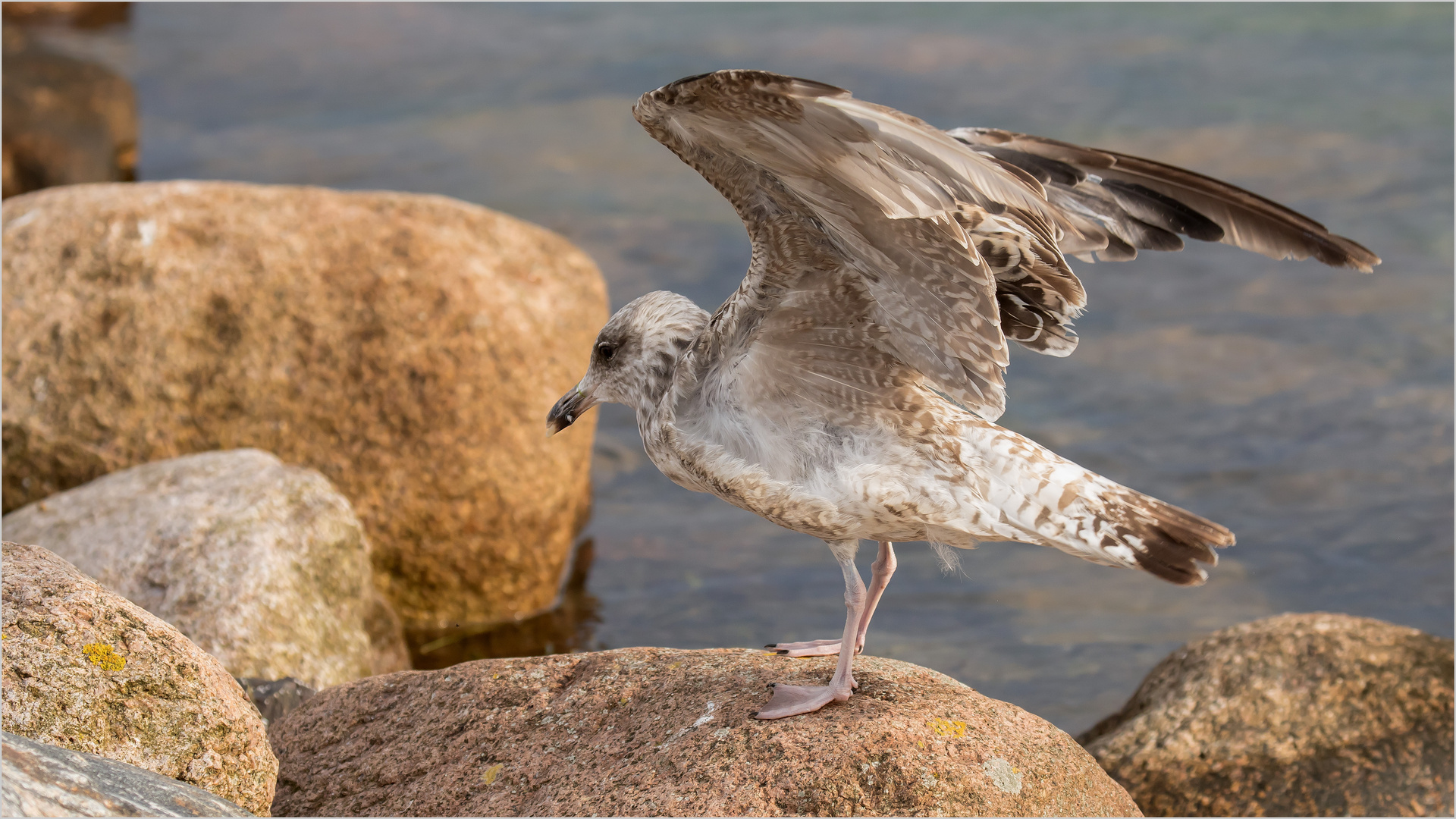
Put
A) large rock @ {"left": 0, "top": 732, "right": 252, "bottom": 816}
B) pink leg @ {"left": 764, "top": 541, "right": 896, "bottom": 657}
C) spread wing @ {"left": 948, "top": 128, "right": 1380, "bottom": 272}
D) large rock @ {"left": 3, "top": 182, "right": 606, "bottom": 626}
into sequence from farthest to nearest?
large rock @ {"left": 3, "top": 182, "right": 606, "bottom": 626} → pink leg @ {"left": 764, "top": 541, "right": 896, "bottom": 657} → spread wing @ {"left": 948, "top": 128, "right": 1380, "bottom": 272} → large rock @ {"left": 0, "top": 732, "right": 252, "bottom": 816}

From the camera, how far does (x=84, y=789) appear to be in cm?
278

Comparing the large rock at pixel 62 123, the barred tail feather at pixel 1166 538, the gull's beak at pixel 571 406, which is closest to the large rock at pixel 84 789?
the gull's beak at pixel 571 406

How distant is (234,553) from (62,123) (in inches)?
333

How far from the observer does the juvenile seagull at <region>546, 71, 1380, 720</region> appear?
380 cm

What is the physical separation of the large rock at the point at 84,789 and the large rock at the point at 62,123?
32.9 ft

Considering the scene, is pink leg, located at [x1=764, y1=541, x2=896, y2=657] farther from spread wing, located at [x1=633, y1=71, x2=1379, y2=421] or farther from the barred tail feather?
the barred tail feather

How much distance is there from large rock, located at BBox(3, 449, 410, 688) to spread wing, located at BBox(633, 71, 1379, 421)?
233 cm

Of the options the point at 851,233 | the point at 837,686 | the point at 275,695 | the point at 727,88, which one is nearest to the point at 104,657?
the point at 275,695

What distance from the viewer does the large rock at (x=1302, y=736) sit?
17.0 feet

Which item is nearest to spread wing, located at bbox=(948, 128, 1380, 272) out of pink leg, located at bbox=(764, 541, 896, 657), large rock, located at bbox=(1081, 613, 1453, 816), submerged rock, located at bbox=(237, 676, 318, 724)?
pink leg, located at bbox=(764, 541, 896, 657)

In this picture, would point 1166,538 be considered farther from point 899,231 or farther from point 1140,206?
point 1140,206

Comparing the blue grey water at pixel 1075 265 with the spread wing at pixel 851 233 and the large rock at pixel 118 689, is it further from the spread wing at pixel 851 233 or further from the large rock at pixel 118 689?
the large rock at pixel 118 689

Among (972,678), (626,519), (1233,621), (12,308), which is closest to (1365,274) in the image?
(1233,621)

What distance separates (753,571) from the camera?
25.9 feet
